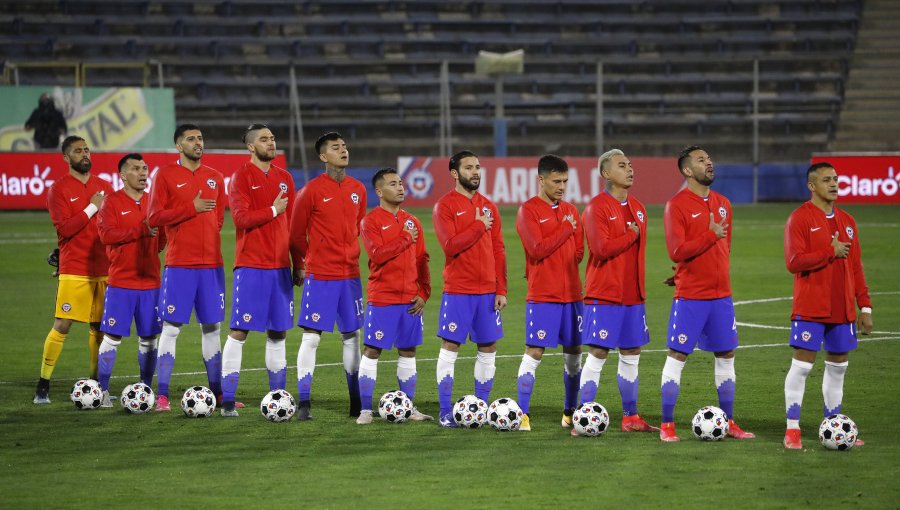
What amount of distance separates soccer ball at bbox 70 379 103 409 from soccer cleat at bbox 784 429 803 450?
5.64 meters

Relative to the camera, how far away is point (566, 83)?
4100 centimetres

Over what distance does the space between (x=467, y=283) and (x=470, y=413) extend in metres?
1.00

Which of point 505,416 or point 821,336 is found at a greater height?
point 821,336

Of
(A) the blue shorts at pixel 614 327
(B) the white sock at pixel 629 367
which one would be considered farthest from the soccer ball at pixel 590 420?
(A) the blue shorts at pixel 614 327

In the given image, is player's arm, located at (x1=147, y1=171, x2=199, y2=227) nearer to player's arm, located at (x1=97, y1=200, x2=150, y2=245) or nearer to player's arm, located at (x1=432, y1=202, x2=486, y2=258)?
player's arm, located at (x1=97, y1=200, x2=150, y2=245)

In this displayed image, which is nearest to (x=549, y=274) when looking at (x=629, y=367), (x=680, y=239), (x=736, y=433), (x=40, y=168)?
(x=629, y=367)

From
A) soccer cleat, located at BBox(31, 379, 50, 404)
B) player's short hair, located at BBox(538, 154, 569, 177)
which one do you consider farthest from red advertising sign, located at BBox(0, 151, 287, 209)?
player's short hair, located at BBox(538, 154, 569, 177)

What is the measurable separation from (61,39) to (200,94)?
4.47 m

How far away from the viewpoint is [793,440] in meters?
8.84

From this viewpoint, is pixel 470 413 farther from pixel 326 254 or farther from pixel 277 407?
pixel 326 254

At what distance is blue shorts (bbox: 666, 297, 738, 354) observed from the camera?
29.9 feet

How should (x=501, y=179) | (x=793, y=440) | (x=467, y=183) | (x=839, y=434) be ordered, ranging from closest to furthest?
(x=839, y=434) → (x=793, y=440) → (x=467, y=183) → (x=501, y=179)

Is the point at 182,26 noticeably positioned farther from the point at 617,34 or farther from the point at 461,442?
the point at 461,442

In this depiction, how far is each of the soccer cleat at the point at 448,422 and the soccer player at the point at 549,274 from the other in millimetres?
539
